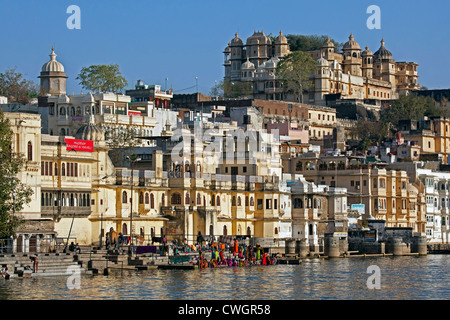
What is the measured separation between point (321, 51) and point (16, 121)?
338 feet

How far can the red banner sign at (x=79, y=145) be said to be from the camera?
68812 millimetres

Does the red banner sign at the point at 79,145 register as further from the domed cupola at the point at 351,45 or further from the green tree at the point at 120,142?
the domed cupola at the point at 351,45

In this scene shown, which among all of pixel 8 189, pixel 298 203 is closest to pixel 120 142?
pixel 298 203

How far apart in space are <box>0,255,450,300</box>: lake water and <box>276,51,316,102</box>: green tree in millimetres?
78122

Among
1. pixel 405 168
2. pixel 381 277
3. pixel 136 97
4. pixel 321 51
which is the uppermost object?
pixel 321 51

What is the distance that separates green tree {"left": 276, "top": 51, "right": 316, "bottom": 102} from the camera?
148m

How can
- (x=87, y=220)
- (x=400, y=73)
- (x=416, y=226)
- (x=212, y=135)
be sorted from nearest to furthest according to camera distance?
(x=87, y=220) → (x=212, y=135) → (x=416, y=226) → (x=400, y=73)

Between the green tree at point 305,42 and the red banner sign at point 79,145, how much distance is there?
348 feet

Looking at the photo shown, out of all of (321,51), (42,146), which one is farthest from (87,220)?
(321,51)

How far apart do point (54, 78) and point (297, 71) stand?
47264 millimetres

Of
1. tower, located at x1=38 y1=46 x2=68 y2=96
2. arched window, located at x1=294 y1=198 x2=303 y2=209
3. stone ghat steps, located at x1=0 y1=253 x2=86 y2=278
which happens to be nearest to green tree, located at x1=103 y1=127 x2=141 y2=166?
arched window, located at x1=294 y1=198 x2=303 y2=209

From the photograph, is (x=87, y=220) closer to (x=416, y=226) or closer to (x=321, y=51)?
(x=416, y=226)

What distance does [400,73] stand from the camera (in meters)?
179
